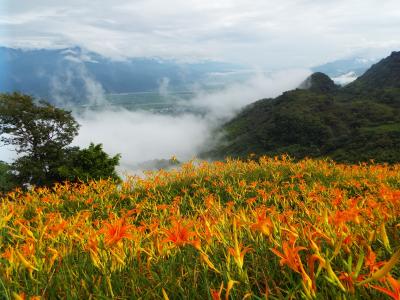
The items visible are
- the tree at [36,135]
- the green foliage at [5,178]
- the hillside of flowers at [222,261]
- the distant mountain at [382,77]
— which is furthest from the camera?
the distant mountain at [382,77]

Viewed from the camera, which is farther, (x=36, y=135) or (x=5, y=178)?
(x=36, y=135)

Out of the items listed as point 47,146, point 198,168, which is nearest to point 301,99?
point 47,146

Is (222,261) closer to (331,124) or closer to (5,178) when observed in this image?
(5,178)

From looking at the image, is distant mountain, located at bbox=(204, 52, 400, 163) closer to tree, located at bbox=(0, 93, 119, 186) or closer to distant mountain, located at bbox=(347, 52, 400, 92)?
distant mountain, located at bbox=(347, 52, 400, 92)

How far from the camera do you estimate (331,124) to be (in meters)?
118

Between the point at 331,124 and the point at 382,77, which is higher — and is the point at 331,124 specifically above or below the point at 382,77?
below

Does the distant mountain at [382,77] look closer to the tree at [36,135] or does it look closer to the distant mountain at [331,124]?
the distant mountain at [331,124]

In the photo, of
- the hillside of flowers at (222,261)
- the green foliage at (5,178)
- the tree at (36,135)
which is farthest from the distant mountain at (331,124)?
the hillside of flowers at (222,261)

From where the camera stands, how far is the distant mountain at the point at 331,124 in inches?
3383

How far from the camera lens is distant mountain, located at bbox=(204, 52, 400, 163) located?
85.9 metres

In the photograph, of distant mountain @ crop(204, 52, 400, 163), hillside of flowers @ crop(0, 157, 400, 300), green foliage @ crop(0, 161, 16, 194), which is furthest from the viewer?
distant mountain @ crop(204, 52, 400, 163)

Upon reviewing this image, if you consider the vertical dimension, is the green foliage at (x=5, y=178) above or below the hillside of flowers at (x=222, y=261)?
below

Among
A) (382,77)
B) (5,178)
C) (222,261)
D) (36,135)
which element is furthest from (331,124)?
(222,261)

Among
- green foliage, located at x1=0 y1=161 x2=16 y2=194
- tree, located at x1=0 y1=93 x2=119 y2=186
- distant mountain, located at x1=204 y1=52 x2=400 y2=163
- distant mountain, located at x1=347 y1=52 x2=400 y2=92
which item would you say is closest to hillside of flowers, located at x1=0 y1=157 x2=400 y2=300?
green foliage, located at x1=0 y1=161 x2=16 y2=194
